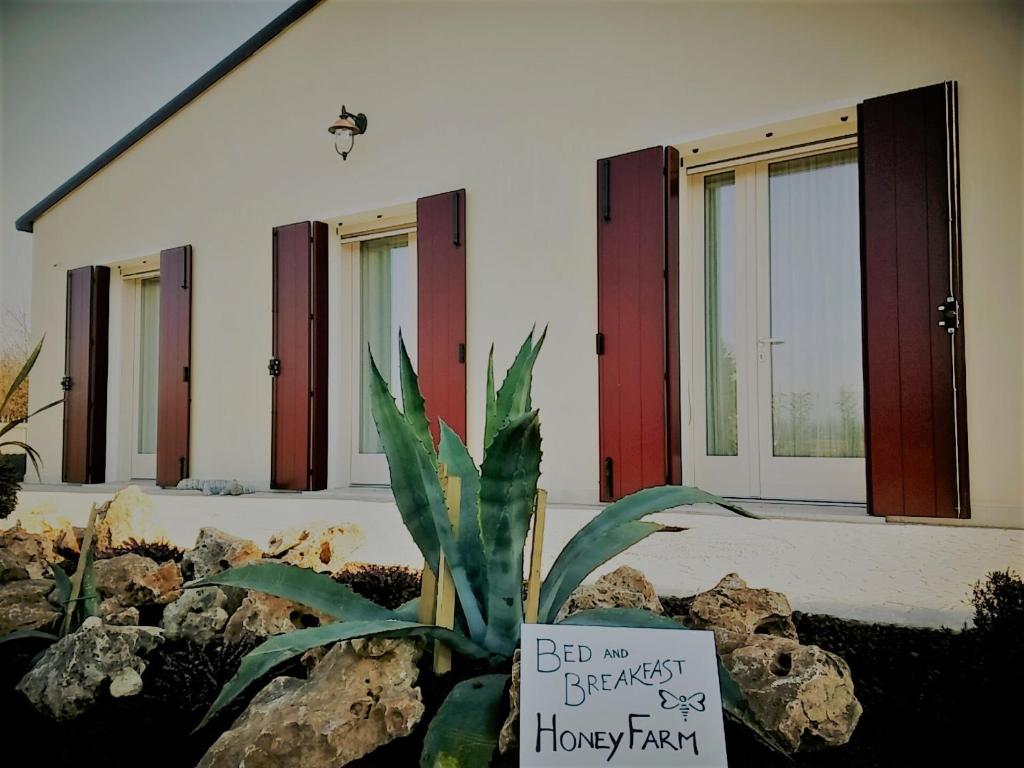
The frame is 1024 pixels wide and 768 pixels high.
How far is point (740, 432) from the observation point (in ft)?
7.08

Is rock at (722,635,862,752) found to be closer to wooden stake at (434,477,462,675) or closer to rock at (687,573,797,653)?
rock at (687,573,797,653)

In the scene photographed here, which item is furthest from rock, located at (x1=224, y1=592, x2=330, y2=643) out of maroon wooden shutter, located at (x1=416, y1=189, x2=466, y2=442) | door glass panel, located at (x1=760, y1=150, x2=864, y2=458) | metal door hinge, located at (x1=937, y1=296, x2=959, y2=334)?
metal door hinge, located at (x1=937, y1=296, x2=959, y2=334)

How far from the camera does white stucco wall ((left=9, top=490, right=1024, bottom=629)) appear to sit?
1329 mm

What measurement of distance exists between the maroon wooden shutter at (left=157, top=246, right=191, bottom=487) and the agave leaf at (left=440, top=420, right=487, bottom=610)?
1358mm

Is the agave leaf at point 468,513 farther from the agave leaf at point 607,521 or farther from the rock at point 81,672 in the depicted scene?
the rock at point 81,672

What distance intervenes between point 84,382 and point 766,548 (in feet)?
6.06

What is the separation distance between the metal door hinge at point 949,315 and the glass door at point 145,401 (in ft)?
7.59

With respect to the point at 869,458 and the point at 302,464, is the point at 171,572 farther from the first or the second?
the point at 869,458

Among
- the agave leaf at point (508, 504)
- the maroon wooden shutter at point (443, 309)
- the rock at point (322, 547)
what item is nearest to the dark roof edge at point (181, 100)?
the maroon wooden shutter at point (443, 309)

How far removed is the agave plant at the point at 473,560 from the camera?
661 mm

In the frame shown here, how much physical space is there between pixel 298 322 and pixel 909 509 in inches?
77.4

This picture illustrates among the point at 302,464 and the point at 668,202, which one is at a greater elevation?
the point at 668,202

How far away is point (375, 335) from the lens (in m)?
2.23

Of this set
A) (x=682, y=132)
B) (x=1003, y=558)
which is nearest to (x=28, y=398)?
(x=682, y=132)
